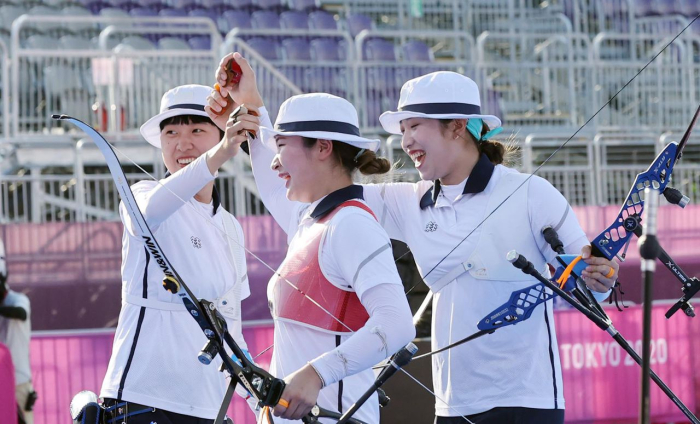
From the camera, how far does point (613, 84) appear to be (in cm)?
1184

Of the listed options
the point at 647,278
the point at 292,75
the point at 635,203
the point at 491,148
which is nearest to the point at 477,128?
the point at 491,148

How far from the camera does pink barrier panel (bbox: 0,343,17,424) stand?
5830 millimetres

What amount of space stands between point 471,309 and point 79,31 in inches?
363

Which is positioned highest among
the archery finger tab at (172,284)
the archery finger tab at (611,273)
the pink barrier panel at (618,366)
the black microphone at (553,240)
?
the black microphone at (553,240)

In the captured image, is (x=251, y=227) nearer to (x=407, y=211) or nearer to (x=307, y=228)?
(x=407, y=211)

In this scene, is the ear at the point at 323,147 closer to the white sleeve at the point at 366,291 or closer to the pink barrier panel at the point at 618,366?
the white sleeve at the point at 366,291

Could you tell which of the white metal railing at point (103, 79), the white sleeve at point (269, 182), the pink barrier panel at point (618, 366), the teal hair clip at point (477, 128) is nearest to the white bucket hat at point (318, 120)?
the white sleeve at point (269, 182)

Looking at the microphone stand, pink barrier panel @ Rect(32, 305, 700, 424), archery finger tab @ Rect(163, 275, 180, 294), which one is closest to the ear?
archery finger tab @ Rect(163, 275, 180, 294)

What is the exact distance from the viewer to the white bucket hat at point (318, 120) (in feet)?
9.07

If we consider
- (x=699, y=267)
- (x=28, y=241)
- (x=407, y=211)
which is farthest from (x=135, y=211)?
(x=699, y=267)

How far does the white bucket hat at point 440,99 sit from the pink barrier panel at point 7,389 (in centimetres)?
349

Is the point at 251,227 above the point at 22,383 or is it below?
above

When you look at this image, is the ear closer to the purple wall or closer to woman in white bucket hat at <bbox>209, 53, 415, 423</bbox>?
woman in white bucket hat at <bbox>209, 53, 415, 423</bbox>

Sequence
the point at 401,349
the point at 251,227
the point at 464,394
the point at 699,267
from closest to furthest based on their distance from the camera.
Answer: the point at 401,349 < the point at 464,394 < the point at 251,227 < the point at 699,267
